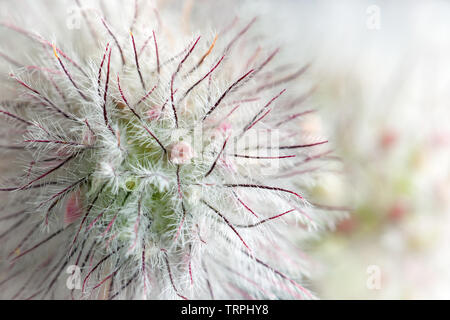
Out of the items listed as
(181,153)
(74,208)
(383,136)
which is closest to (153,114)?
(181,153)

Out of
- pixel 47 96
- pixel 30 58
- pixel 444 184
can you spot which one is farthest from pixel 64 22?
pixel 444 184

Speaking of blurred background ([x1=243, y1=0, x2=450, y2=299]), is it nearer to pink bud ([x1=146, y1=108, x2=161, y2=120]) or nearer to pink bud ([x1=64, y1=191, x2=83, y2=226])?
pink bud ([x1=146, y1=108, x2=161, y2=120])

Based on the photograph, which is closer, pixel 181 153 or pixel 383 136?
pixel 181 153

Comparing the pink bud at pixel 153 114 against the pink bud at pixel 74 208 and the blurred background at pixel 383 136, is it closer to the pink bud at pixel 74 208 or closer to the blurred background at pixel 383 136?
the pink bud at pixel 74 208

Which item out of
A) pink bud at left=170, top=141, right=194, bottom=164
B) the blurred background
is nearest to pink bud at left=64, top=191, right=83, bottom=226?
pink bud at left=170, top=141, right=194, bottom=164

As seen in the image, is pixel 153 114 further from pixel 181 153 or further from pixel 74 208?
pixel 74 208
